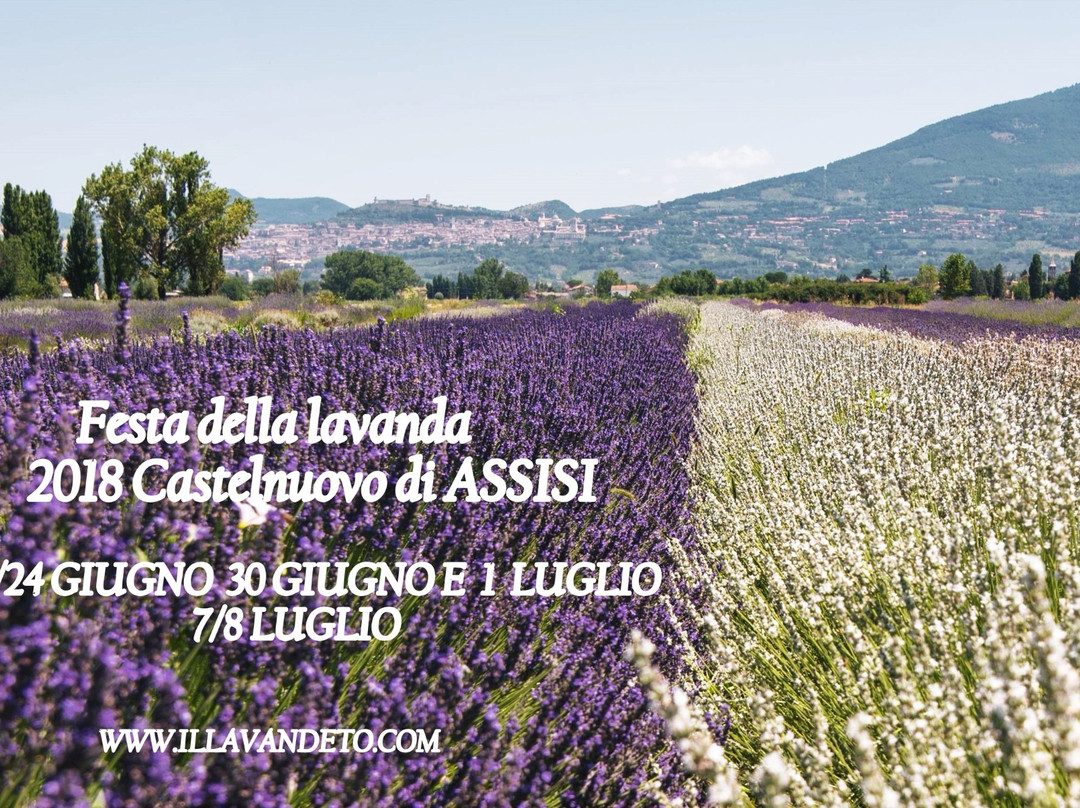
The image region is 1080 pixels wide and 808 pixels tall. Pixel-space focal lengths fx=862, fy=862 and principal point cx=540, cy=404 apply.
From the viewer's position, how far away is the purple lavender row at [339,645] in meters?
1.07

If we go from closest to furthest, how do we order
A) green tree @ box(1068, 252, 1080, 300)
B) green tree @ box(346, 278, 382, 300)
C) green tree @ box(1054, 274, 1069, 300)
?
green tree @ box(1068, 252, 1080, 300) → green tree @ box(1054, 274, 1069, 300) → green tree @ box(346, 278, 382, 300)

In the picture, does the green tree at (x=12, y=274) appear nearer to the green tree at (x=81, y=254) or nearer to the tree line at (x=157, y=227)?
the tree line at (x=157, y=227)

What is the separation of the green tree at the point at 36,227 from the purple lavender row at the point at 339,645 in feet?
137

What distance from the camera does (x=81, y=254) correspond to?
133ft

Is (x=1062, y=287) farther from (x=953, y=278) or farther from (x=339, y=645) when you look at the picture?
(x=339, y=645)

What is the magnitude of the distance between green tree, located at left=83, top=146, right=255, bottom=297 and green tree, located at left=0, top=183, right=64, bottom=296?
24.5 feet

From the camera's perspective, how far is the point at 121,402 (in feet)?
7.77

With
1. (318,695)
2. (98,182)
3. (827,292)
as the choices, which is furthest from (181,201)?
(318,695)

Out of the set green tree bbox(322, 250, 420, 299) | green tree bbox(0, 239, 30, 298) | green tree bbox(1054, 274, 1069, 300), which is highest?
green tree bbox(322, 250, 420, 299)

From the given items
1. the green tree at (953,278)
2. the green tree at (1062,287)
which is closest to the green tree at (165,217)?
the green tree at (953,278)

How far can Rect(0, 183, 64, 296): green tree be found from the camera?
40.6 m

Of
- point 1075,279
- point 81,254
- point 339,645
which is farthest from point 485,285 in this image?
point 339,645

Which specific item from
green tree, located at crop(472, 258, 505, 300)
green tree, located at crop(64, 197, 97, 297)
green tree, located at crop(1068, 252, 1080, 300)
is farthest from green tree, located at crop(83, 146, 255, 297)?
green tree, located at crop(472, 258, 505, 300)

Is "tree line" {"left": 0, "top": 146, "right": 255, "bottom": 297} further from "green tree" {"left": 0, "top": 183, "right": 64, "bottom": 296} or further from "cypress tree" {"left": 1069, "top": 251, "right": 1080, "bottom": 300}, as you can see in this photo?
"cypress tree" {"left": 1069, "top": 251, "right": 1080, "bottom": 300}
